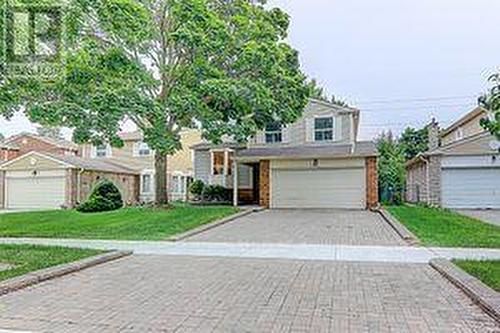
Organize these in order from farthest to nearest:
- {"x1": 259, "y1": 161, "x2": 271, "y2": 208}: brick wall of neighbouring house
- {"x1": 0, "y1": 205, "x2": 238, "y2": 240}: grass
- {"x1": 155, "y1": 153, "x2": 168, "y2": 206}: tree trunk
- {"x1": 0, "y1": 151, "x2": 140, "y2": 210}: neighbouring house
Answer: {"x1": 0, "y1": 151, "x2": 140, "y2": 210}: neighbouring house < {"x1": 259, "y1": 161, "x2": 271, "y2": 208}: brick wall of neighbouring house < {"x1": 155, "y1": 153, "x2": 168, "y2": 206}: tree trunk < {"x1": 0, "y1": 205, "x2": 238, "y2": 240}: grass

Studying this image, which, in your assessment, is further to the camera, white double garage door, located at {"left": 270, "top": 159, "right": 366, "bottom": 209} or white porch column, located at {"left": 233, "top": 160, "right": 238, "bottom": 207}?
white porch column, located at {"left": 233, "top": 160, "right": 238, "bottom": 207}

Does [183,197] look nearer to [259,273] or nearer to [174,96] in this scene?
[174,96]

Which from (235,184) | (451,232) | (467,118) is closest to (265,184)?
(235,184)

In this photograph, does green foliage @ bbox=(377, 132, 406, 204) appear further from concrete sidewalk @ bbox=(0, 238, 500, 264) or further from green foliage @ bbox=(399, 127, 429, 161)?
concrete sidewalk @ bbox=(0, 238, 500, 264)

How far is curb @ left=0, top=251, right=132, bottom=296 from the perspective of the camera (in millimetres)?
7414

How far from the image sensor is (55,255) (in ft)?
34.6

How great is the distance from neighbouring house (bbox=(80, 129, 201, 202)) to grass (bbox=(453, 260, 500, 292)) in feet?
96.1

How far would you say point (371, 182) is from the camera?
2559 centimetres

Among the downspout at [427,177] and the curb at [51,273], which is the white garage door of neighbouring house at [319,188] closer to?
the downspout at [427,177]

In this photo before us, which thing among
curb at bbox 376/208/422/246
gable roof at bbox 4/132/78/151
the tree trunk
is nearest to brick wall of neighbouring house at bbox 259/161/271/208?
the tree trunk

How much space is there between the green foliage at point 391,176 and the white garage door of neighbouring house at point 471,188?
5.72m

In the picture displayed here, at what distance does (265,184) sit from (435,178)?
869 cm

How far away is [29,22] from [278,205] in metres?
15.6

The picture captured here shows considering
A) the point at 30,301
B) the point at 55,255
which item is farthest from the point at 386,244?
the point at 30,301
